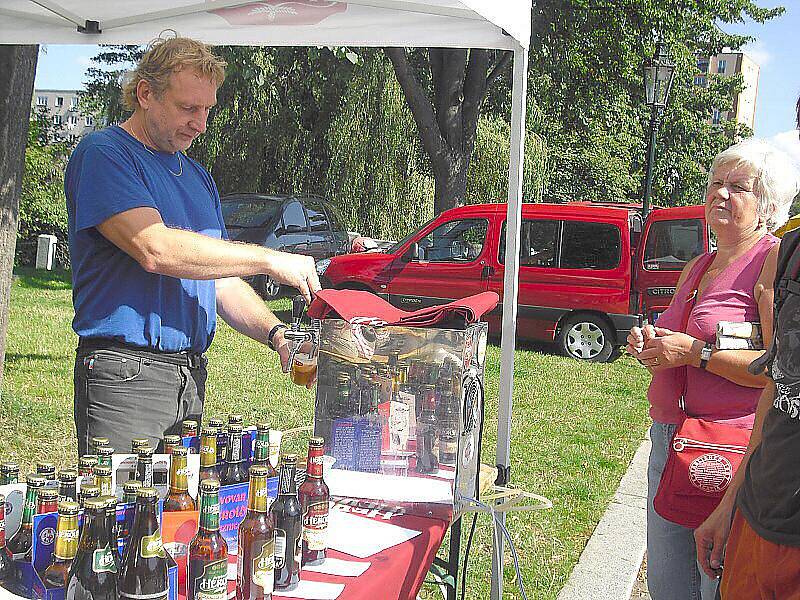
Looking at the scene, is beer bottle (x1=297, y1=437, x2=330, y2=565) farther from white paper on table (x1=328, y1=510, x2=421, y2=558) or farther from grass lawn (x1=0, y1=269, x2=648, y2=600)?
grass lawn (x1=0, y1=269, x2=648, y2=600)

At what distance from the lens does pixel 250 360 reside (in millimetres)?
9125

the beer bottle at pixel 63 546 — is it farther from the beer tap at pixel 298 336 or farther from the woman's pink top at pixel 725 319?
the woman's pink top at pixel 725 319

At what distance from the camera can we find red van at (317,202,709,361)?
9680mm

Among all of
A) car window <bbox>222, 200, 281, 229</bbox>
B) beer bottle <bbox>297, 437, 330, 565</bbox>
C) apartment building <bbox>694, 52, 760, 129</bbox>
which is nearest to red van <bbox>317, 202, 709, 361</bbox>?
car window <bbox>222, 200, 281, 229</bbox>

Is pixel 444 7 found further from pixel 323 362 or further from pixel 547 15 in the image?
pixel 547 15

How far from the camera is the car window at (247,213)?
12914 mm

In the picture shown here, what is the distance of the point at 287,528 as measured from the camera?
1727 mm

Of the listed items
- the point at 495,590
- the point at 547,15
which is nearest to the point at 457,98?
the point at 547,15

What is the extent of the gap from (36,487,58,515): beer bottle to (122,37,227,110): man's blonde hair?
4.34ft

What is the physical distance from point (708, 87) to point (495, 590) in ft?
104

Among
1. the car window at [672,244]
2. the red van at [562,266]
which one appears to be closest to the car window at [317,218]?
the red van at [562,266]

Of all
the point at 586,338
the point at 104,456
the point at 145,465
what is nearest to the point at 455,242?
the point at 586,338

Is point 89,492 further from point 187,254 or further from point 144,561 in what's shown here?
point 187,254

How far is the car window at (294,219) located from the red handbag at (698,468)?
11.0m
